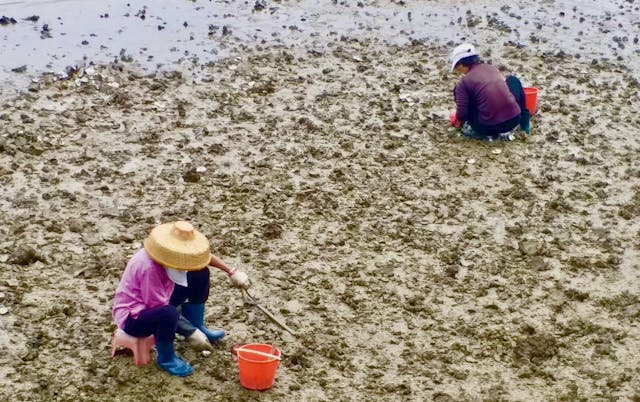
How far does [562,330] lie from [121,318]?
2828 millimetres

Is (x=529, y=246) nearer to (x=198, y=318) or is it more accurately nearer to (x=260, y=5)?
(x=198, y=318)

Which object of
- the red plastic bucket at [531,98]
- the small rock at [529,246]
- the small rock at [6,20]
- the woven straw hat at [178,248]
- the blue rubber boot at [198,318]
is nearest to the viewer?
the woven straw hat at [178,248]

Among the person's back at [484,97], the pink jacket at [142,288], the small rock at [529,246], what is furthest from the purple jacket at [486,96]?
the pink jacket at [142,288]

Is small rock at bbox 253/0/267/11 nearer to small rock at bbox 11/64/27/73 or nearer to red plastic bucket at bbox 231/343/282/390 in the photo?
small rock at bbox 11/64/27/73

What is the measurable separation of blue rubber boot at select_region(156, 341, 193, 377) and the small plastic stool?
0.08 metres

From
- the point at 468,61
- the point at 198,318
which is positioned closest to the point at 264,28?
the point at 468,61

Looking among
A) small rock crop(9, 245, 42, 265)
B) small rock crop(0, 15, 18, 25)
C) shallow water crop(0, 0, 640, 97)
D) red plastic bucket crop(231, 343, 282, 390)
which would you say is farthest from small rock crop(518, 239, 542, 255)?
small rock crop(0, 15, 18, 25)

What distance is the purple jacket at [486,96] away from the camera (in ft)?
26.5

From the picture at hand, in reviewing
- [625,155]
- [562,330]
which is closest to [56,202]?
[562,330]

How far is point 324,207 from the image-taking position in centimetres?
684

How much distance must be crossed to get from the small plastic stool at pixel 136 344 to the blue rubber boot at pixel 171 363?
0.08 meters

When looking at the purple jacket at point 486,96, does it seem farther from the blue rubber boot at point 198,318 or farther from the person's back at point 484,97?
the blue rubber boot at point 198,318

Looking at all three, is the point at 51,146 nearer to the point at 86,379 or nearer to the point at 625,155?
the point at 86,379

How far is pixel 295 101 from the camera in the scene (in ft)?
29.1
